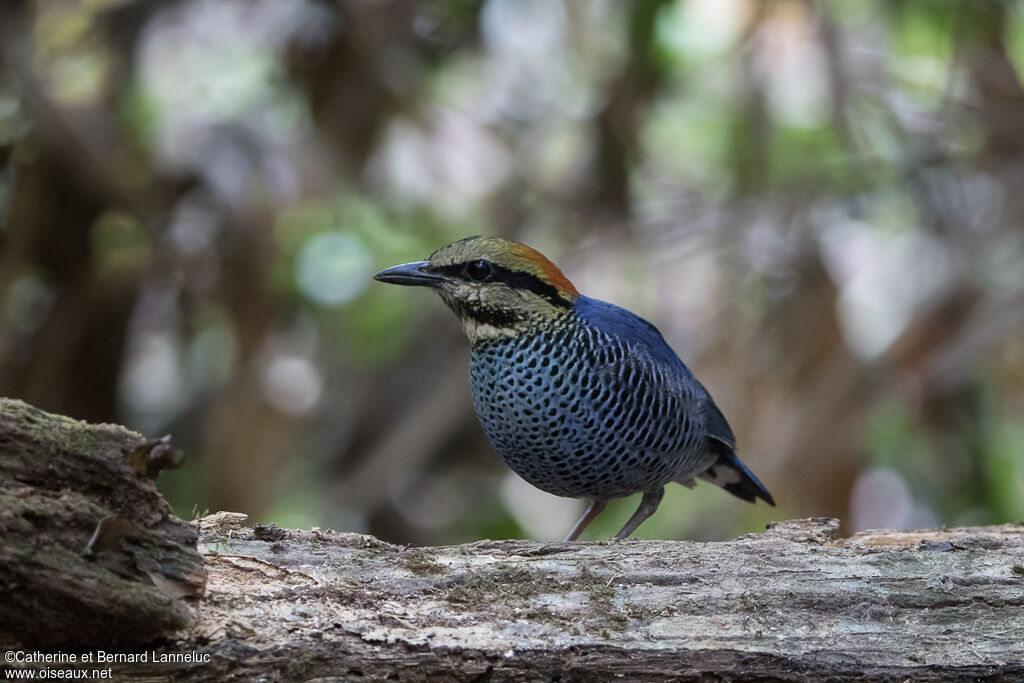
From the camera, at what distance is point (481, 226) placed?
25.9 feet

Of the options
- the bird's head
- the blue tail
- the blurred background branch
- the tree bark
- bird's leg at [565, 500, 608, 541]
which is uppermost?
the blurred background branch

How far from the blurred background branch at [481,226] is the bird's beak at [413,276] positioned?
2.75m

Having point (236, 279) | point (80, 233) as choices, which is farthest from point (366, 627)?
point (80, 233)

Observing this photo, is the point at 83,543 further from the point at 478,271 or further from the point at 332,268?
the point at 332,268

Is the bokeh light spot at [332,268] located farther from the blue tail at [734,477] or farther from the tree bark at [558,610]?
the tree bark at [558,610]

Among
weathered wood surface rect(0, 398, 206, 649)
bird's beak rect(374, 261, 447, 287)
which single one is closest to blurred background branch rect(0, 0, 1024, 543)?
bird's beak rect(374, 261, 447, 287)

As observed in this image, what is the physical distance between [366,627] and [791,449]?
4411mm

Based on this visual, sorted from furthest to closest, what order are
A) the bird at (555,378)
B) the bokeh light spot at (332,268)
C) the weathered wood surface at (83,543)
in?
the bokeh light spot at (332,268) < the bird at (555,378) < the weathered wood surface at (83,543)

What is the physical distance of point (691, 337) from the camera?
299 inches

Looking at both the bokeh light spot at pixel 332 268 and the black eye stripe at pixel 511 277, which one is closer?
the black eye stripe at pixel 511 277

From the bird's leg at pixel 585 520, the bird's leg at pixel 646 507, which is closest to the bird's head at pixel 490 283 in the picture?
the bird's leg at pixel 585 520

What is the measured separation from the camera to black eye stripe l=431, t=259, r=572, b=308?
4059 millimetres

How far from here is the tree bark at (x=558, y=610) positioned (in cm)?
280

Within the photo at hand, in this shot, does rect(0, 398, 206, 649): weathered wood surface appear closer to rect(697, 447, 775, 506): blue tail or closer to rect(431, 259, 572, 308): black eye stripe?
rect(431, 259, 572, 308): black eye stripe
